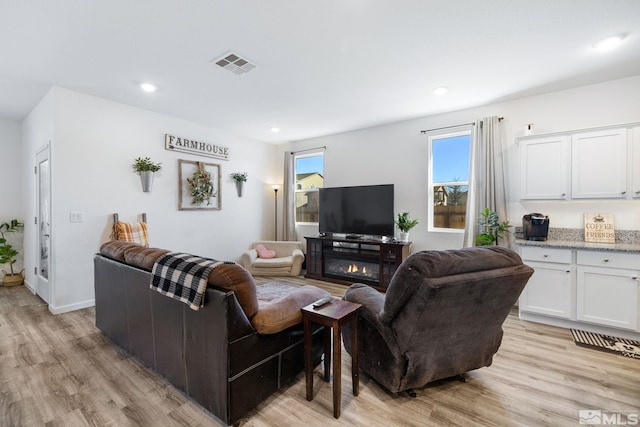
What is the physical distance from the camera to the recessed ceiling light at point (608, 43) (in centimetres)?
234

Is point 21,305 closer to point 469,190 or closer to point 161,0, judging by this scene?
point 161,0

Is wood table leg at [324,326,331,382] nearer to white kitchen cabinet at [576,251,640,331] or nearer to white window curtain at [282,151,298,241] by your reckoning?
white kitchen cabinet at [576,251,640,331]

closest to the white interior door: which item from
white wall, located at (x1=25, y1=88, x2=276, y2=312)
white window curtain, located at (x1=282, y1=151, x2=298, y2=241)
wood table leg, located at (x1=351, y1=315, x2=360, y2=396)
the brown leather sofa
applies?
white wall, located at (x1=25, y1=88, x2=276, y2=312)

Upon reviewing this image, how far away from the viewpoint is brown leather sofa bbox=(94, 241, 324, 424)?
1521mm

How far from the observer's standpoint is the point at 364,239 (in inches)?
181

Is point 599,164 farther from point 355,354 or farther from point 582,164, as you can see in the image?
point 355,354

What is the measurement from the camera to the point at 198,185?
466cm

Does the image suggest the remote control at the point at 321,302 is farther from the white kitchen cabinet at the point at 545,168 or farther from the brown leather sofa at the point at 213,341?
the white kitchen cabinet at the point at 545,168

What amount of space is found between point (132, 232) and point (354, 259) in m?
3.22

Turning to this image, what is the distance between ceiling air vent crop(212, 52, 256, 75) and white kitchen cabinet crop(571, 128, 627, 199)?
3582mm

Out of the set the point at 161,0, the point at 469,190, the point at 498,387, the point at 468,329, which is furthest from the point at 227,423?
the point at 469,190

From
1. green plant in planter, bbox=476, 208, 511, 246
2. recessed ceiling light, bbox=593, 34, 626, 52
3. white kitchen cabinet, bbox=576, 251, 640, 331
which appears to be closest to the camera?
recessed ceiling light, bbox=593, 34, 626, 52

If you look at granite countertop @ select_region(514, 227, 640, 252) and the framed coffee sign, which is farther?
the framed coffee sign

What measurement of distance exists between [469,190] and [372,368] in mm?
2956
